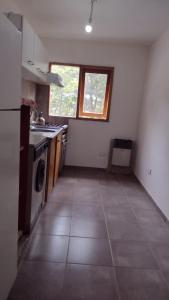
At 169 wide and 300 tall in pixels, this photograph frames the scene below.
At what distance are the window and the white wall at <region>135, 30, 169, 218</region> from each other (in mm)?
822

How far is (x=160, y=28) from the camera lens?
11.0ft

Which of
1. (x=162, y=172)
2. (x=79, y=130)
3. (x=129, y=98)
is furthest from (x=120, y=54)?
(x=162, y=172)

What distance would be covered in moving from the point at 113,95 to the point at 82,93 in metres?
0.63

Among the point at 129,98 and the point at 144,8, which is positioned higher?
the point at 144,8

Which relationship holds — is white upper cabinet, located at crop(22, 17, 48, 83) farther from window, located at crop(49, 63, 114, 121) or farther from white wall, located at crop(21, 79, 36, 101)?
window, located at crop(49, 63, 114, 121)

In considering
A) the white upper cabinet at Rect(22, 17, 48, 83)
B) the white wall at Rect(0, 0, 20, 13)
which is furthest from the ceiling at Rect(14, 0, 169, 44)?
the white upper cabinet at Rect(22, 17, 48, 83)

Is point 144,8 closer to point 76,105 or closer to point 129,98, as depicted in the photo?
point 129,98

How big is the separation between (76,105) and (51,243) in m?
3.06

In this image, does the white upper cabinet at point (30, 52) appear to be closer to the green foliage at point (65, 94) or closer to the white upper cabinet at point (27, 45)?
the white upper cabinet at point (27, 45)

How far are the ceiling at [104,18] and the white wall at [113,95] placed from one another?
276 millimetres

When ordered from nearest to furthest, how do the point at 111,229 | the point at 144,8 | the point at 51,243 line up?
the point at 51,243
the point at 111,229
the point at 144,8

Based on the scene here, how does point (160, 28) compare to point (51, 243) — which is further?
point (160, 28)

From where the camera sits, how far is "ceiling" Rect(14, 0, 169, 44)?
2.70 m

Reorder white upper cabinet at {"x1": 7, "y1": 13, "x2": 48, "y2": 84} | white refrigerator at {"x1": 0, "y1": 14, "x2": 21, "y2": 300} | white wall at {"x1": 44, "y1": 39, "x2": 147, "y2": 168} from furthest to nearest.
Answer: white wall at {"x1": 44, "y1": 39, "x2": 147, "y2": 168} → white upper cabinet at {"x1": 7, "y1": 13, "x2": 48, "y2": 84} → white refrigerator at {"x1": 0, "y1": 14, "x2": 21, "y2": 300}
